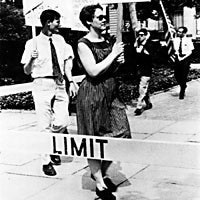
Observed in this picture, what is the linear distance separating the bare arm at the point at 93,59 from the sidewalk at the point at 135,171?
41 centimetres

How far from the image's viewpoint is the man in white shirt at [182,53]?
143 inches

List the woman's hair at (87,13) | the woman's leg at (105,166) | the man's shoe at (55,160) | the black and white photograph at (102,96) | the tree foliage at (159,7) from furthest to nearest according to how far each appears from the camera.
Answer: the man's shoe at (55,160), the woman's leg at (105,166), the woman's hair at (87,13), the black and white photograph at (102,96), the tree foliage at (159,7)

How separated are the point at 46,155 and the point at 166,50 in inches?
62.6

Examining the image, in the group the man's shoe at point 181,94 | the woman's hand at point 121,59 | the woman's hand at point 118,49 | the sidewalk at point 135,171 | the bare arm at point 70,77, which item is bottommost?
the sidewalk at point 135,171

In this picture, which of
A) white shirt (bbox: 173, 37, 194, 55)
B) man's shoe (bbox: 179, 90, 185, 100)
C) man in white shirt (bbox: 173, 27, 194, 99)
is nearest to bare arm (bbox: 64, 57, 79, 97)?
man's shoe (bbox: 179, 90, 185, 100)

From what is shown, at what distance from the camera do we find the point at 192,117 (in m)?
3.88

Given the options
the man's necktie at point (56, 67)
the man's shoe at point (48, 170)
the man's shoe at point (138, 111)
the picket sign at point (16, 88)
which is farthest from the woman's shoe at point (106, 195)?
the man's necktie at point (56, 67)

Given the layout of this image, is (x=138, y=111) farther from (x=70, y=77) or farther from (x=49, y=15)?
(x=49, y=15)

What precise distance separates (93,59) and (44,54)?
0.76 metres

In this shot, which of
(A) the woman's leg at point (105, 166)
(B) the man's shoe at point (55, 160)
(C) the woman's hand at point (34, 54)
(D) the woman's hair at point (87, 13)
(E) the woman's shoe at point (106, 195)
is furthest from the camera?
(B) the man's shoe at point (55, 160)

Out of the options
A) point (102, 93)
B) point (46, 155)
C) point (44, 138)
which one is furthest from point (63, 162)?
point (102, 93)

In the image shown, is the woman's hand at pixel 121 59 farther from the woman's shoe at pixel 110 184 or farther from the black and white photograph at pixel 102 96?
the woman's shoe at pixel 110 184

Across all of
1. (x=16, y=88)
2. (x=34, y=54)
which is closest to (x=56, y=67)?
(x=34, y=54)

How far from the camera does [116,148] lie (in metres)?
4.12
